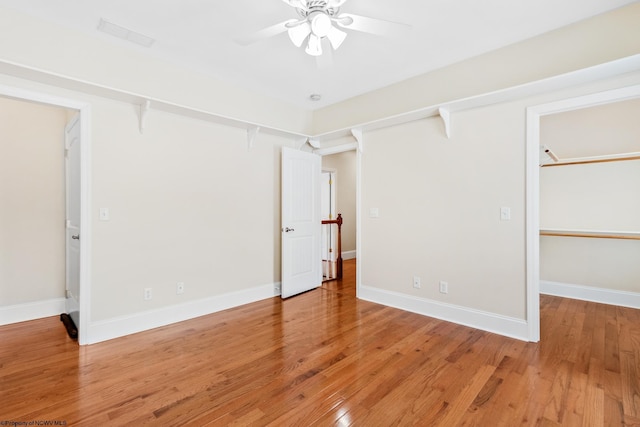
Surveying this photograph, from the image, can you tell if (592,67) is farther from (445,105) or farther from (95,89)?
(95,89)

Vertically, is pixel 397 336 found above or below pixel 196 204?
below

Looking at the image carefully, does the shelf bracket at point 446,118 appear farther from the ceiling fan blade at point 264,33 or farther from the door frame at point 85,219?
the door frame at point 85,219

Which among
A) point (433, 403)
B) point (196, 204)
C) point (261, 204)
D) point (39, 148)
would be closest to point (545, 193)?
point (433, 403)

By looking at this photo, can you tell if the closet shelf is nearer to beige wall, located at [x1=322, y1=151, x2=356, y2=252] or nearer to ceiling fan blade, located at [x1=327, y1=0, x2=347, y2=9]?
ceiling fan blade, located at [x1=327, y1=0, x2=347, y2=9]

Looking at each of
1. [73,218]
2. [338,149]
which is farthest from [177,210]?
[338,149]

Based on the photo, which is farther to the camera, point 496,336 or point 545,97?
point 496,336

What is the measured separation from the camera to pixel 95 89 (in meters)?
2.63

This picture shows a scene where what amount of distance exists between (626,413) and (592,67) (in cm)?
237

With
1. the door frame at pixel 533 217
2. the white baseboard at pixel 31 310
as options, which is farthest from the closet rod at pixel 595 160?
the white baseboard at pixel 31 310

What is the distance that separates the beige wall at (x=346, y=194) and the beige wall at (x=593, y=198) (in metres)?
3.83

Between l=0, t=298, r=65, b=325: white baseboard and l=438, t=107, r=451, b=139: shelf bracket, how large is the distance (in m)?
4.83

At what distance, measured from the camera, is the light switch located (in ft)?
9.44

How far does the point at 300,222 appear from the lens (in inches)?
170

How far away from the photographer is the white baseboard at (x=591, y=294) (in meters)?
3.57
